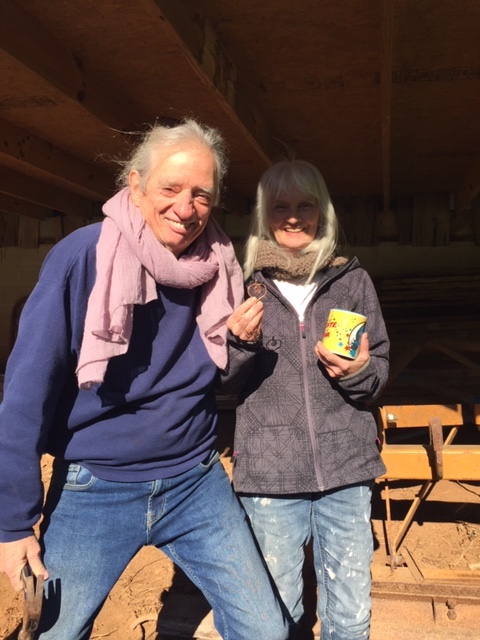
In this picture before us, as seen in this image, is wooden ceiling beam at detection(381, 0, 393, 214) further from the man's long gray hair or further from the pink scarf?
the pink scarf

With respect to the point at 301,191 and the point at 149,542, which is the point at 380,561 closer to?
the point at 149,542

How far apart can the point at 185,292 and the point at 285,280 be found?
1.45ft

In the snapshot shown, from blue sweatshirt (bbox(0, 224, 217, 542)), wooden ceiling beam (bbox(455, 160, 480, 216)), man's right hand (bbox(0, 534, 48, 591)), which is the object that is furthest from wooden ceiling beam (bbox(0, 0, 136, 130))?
wooden ceiling beam (bbox(455, 160, 480, 216))

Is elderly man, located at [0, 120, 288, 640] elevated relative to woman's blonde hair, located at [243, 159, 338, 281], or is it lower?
lower

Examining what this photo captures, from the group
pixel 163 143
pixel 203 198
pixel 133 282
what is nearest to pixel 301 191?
pixel 203 198

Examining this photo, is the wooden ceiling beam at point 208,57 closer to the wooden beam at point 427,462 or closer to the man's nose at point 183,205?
the man's nose at point 183,205

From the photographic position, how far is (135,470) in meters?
1.82

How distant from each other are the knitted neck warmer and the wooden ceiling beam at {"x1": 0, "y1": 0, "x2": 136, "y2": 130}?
1529mm

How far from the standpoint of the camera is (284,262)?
210 centimetres

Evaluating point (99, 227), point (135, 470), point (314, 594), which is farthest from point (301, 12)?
point (314, 594)

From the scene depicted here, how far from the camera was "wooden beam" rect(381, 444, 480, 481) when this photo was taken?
2.92 meters

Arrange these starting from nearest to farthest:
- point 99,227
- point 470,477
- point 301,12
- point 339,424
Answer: point 99,227 → point 339,424 → point 301,12 → point 470,477

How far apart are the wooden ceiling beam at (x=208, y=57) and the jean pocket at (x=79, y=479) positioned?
67.3 inches

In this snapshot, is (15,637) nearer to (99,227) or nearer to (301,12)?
(99,227)
